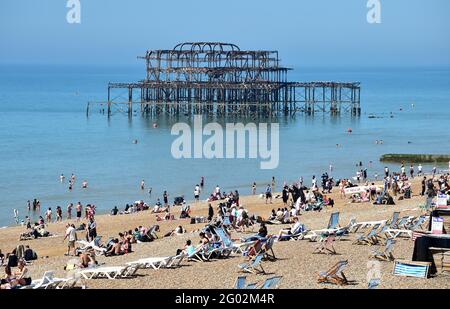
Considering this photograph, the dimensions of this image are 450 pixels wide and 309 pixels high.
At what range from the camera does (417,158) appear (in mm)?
41812

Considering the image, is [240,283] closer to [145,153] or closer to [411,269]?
[411,269]

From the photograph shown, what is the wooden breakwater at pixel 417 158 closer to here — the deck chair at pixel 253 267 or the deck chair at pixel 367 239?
the deck chair at pixel 367 239

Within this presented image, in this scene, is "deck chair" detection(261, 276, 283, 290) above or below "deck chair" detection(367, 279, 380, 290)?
above

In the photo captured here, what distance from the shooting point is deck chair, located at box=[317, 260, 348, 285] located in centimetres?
1251

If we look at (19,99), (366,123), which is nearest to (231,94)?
(366,123)

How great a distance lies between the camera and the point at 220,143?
51219mm

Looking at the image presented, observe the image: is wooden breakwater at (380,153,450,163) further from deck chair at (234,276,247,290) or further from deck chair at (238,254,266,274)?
deck chair at (234,276,247,290)

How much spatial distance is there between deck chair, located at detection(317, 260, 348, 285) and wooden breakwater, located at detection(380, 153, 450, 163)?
29.6 metres

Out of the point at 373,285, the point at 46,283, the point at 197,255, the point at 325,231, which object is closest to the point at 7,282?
the point at 46,283

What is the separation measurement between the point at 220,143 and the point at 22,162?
1083cm

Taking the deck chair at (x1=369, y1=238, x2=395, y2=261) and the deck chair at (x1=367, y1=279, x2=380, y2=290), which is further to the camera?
the deck chair at (x1=369, y1=238, x2=395, y2=261)

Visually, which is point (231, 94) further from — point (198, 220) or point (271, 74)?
point (198, 220)

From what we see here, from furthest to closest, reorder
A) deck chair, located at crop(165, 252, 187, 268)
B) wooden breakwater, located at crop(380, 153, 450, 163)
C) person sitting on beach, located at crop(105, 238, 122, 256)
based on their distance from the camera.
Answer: wooden breakwater, located at crop(380, 153, 450, 163), person sitting on beach, located at crop(105, 238, 122, 256), deck chair, located at crop(165, 252, 187, 268)

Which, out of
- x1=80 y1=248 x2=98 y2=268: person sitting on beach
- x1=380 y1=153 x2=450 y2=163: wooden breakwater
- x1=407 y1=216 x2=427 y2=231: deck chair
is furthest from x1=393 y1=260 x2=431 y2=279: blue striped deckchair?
x1=380 y1=153 x2=450 y2=163: wooden breakwater
